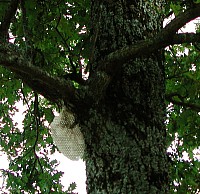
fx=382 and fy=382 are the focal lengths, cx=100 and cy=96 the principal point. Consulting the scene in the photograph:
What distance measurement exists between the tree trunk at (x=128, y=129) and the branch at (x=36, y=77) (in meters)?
0.17

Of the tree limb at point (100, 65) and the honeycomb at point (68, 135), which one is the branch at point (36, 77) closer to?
the tree limb at point (100, 65)

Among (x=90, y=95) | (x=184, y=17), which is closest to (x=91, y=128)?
(x=90, y=95)

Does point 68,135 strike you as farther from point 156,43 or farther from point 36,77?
point 156,43

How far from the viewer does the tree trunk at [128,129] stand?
1807mm

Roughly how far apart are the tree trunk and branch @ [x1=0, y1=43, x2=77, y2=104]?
17cm

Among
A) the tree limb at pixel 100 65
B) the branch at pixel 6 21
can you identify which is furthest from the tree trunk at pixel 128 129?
the branch at pixel 6 21

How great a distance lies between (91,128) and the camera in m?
1.92

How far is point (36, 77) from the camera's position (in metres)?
1.75

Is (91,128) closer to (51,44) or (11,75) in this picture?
(51,44)

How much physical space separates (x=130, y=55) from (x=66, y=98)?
1.23 feet

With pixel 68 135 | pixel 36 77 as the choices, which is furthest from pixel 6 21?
pixel 68 135

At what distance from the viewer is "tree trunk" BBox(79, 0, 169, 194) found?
1.81 m

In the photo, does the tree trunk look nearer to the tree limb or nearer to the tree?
the tree

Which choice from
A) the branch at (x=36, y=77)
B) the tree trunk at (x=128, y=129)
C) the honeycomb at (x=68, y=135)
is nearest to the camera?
the branch at (x=36, y=77)
